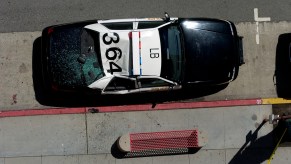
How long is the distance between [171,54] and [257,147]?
367 cm

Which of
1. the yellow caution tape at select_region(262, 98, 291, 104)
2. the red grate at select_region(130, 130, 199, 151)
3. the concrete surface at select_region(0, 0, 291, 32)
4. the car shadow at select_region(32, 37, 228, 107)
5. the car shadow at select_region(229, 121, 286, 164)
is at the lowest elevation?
the car shadow at select_region(229, 121, 286, 164)

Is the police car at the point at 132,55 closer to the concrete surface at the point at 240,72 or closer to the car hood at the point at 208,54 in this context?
the car hood at the point at 208,54

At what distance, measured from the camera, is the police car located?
1027cm

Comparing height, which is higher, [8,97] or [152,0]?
[152,0]

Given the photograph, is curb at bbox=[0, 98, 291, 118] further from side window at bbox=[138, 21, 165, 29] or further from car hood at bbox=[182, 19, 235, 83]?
side window at bbox=[138, 21, 165, 29]

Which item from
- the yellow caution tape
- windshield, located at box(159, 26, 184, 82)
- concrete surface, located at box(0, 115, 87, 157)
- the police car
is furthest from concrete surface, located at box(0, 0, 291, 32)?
concrete surface, located at box(0, 115, 87, 157)

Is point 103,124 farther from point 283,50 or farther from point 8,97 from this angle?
point 283,50

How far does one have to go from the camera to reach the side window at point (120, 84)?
1041 cm

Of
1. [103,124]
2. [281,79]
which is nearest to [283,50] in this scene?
[281,79]

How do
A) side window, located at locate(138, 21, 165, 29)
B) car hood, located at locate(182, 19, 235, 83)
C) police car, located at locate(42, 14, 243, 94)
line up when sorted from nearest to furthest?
police car, located at locate(42, 14, 243, 94), side window, located at locate(138, 21, 165, 29), car hood, located at locate(182, 19, 235, 83)

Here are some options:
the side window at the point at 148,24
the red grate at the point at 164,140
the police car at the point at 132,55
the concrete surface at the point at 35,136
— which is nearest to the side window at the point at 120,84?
the police car at the point at 132,55

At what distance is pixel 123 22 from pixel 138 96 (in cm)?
213

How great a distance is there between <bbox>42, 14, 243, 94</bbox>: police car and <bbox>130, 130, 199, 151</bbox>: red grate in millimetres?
1347

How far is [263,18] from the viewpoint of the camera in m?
11.7
